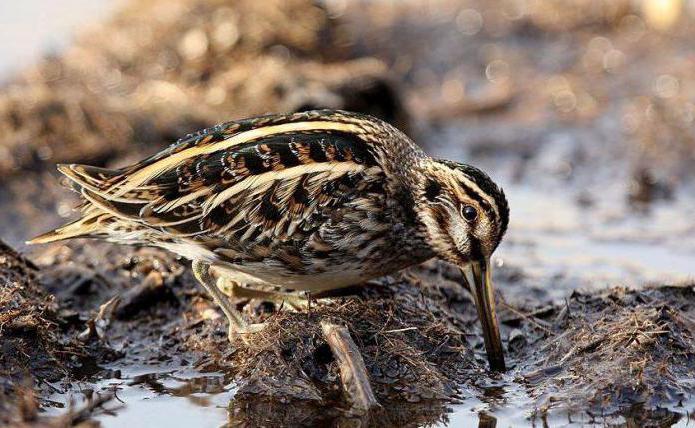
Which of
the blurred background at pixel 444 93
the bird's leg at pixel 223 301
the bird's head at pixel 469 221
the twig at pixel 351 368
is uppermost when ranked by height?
the blurred background at pixel 444 93

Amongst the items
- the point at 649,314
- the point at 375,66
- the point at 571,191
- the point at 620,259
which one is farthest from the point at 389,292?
the point at 375,66

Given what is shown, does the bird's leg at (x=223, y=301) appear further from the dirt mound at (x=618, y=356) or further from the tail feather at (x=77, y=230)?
the dirt mound at (x=618, y=356)

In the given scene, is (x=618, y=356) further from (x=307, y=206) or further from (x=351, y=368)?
(x=307, y=206)

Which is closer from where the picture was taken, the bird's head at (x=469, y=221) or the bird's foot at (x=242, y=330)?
the bird's head at (x=469, y=221)

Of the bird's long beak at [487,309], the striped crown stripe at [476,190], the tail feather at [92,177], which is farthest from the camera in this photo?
the tail feather at [92,177]

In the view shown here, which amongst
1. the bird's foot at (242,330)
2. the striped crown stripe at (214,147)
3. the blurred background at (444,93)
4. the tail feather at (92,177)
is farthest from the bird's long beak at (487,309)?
the tail feather at (92,177)

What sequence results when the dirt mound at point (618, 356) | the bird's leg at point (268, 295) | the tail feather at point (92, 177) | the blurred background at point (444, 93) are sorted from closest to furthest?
the dirt mound at point (618, 356)
the tail feather at point (92, 177)
the bird's leg at point (268, 295)
the blurred background at point (444, 93)

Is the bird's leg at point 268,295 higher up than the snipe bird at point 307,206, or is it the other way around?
the snipe bird at point 307,206

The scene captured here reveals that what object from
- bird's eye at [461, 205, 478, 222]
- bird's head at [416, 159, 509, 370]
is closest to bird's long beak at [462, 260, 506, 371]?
bird's head at [416, 159, 509, 370]
